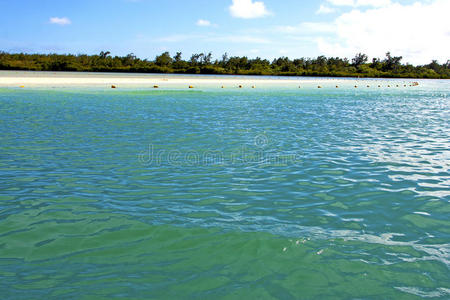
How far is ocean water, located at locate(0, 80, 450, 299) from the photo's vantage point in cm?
443

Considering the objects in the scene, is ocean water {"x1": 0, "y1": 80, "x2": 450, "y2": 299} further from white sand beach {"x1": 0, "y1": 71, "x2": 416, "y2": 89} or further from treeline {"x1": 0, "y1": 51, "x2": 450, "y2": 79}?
treeline {"x1": 0, "y1": 51, "x2": 450, "y2": 79}

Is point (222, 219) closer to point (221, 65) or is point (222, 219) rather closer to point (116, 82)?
point (116, 82)

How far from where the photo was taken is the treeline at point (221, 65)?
11131 cm

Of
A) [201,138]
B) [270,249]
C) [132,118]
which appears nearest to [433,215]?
[270,249]

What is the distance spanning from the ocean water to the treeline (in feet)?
356

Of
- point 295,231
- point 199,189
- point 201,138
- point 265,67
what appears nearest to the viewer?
point 295,231

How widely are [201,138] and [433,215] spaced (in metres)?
8.72

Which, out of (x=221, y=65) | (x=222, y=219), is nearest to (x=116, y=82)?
(x=222, y=219)

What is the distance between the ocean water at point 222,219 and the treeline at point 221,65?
109 metres

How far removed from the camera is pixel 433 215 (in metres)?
6.63

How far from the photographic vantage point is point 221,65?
487ft

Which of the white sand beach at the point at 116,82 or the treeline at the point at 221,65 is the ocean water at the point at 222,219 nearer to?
the white sand beach at the point at 116,82

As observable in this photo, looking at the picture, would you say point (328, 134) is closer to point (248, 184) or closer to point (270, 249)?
point (248, 184)

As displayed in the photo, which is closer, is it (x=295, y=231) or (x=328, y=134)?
(x=295, y=231)
